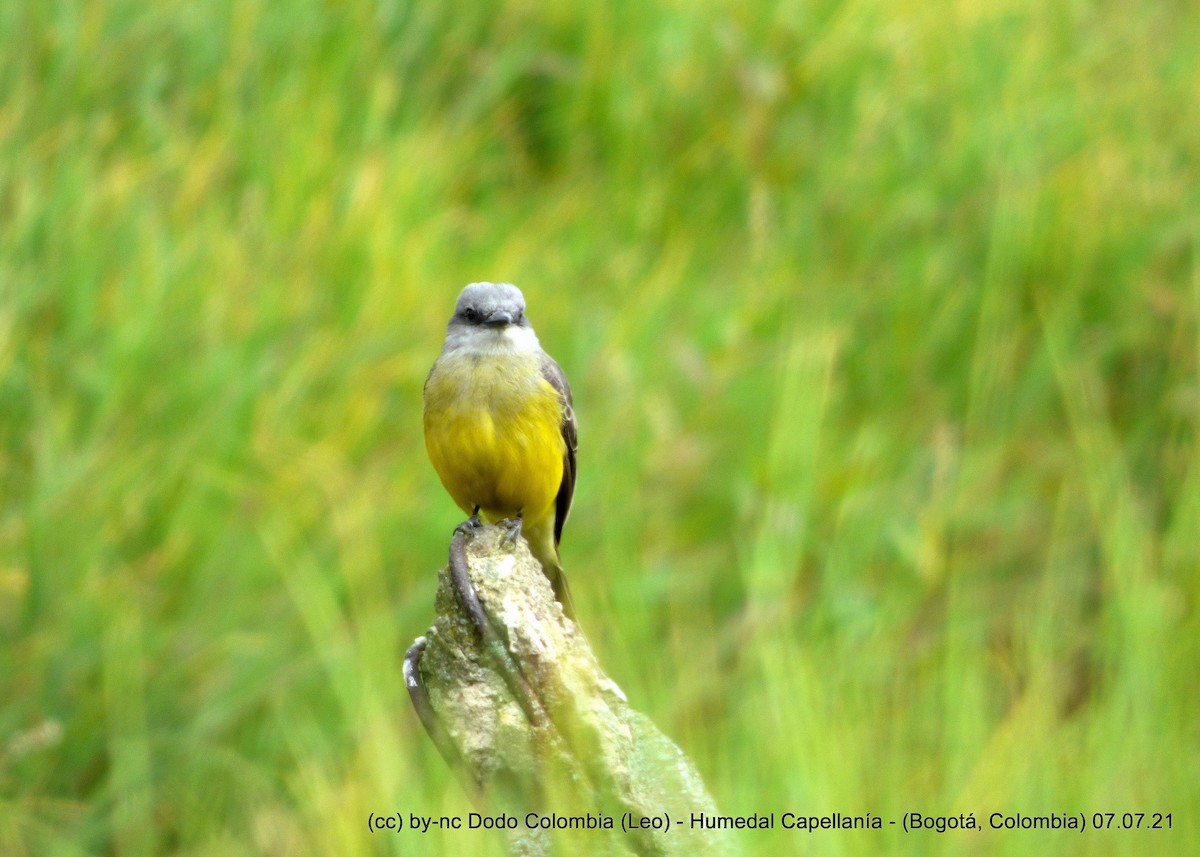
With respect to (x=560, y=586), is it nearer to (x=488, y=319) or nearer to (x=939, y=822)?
(x=488, y=319)

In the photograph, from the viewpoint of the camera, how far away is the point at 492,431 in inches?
154

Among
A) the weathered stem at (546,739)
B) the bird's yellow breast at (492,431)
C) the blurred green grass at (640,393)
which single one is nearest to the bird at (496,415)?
the bird's yellow breast at (492,431)

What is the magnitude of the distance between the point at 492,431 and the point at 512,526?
254 mm

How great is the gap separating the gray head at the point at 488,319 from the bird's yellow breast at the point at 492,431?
0.13 feet

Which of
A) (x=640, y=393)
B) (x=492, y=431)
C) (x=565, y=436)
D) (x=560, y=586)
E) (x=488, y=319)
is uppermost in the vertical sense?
(x=640, y=393)

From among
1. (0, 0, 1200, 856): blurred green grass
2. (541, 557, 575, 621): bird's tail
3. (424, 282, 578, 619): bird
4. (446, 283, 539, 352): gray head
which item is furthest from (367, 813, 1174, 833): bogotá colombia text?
(446, 283, 539, 352): gray head

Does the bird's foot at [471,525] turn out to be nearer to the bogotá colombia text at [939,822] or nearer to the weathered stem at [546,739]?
the bogotá colombia text at [939,822]

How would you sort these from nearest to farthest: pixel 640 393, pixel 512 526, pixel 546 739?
pixel 546 739 < pixel 512 526 < pixel 640 393

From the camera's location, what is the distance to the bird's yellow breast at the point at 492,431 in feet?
12.8

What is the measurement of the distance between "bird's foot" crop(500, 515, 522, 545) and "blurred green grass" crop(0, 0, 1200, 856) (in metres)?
0.34

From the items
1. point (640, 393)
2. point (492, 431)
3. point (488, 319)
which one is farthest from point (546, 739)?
point (640, 393)

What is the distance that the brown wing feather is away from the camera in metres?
4.20

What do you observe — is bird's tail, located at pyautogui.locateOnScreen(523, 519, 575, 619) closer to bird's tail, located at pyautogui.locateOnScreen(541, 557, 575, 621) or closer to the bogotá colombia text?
bird's tail, located at pyautogui.locateOnScreen(541, 557, 575, 621)

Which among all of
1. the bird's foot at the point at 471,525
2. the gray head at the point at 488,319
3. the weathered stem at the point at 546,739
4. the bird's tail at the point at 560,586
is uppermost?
the gray head at the point at 488,319
